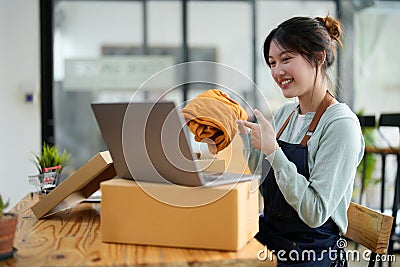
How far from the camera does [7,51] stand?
371cm

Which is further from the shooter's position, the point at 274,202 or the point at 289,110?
the point at 289,110

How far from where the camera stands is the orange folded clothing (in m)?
1.13

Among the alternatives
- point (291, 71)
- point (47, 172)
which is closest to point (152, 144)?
point (291, 71)

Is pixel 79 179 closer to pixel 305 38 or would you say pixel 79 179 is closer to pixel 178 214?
pixel 178 214

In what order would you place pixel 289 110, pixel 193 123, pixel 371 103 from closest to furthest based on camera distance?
pixel 193 123 < pixel 289 110 < pixel 371 103

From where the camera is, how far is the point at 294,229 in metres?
1.50

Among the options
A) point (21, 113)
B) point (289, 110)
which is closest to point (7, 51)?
point (21, 113)

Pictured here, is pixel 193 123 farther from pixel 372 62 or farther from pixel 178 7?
pixel 372 62

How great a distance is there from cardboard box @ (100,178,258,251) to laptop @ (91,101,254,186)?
0.08 feet

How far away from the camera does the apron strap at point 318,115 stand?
1.52m

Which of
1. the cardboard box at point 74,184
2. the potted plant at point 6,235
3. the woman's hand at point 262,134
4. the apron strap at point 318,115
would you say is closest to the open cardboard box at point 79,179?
the cardboard box at point 74,184

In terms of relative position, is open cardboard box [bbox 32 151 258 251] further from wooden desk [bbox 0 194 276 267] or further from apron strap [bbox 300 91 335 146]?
apron strap [bbox 300 91 335 146]

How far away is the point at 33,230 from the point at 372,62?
3855 millimetres

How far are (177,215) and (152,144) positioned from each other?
0.50 feet
